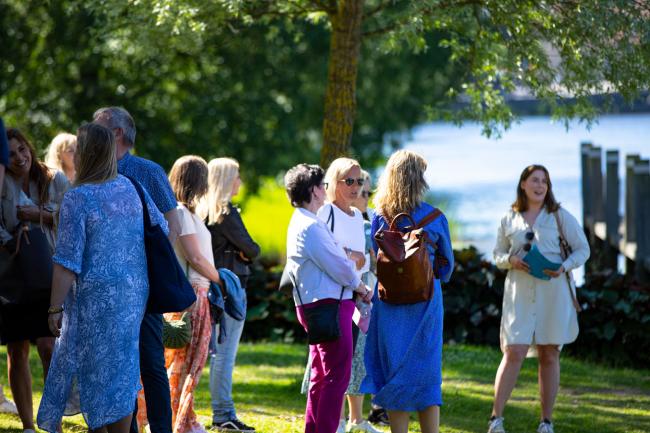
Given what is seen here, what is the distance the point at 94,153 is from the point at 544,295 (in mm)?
3506

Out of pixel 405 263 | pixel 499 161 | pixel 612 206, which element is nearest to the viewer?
pixel 405 263

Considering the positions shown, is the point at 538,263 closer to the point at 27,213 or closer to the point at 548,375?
the point at 548,375

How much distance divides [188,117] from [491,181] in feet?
94.6

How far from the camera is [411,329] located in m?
5.98

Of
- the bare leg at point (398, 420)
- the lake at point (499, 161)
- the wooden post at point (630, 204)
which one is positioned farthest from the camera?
the lake at point (499, 161)

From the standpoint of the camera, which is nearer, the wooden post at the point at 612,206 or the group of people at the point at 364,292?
the group of people at the point at 364,292

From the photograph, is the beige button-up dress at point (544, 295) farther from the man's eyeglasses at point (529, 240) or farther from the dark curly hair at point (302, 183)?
the dark curly hair at point (302, 183)

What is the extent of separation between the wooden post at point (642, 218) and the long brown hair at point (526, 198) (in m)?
4.52

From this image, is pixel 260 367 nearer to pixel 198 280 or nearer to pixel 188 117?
pixel 198 280

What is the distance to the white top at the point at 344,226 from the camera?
6.26m

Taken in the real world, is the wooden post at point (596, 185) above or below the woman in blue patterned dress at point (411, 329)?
above

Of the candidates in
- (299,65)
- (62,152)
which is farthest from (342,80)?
(299,65)

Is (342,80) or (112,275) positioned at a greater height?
(342,80)

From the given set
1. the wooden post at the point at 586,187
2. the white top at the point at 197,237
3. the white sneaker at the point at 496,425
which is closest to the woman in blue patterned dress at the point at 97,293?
the white top at the point at 197,237
